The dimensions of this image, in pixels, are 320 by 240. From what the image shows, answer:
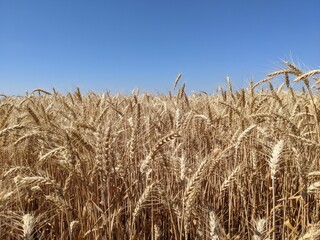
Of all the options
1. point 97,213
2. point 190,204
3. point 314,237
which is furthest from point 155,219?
point 314,237

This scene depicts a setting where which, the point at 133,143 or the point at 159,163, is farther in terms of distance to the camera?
the point at 159,163

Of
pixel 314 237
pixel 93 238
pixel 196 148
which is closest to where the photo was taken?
pixel 314 237

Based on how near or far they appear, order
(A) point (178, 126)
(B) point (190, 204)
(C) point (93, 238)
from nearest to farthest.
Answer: (B) point (190, 204), (C) point (93, 238), (A) point (178, 126)

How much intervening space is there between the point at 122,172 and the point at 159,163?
46 cm

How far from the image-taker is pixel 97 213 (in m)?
1.70

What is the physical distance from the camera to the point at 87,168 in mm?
1774

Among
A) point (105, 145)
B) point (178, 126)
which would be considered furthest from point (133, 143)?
point (178, 126)

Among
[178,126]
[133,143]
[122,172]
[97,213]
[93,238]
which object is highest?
[178,126]

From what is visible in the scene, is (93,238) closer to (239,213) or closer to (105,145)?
(105,145)

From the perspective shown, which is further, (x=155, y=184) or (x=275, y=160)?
(x=155, y=184)

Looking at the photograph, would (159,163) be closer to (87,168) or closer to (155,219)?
(155,219)

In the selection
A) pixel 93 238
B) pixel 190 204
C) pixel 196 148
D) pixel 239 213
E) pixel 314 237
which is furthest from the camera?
pixel 196 148

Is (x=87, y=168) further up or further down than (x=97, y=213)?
further up

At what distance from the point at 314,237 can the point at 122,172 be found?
0.97 m
